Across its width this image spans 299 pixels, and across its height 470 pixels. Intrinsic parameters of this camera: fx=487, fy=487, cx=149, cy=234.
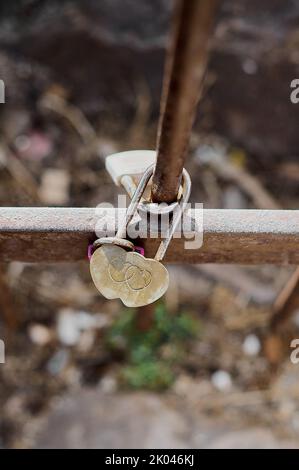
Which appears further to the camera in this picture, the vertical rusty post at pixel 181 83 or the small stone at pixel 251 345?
the small stone at pixel 251 345

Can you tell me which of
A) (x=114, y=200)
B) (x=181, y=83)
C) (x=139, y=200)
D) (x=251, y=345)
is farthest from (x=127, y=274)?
(x=114, y=200)

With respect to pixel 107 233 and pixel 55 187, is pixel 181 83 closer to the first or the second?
pixel 107 233

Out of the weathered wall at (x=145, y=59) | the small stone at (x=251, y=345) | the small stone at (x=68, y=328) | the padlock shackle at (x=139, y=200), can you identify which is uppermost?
the weathered wall at (x=145, y=59)

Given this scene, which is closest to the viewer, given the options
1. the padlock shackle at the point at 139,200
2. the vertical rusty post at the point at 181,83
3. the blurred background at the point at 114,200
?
the vertical rusty post at the point at 181,83

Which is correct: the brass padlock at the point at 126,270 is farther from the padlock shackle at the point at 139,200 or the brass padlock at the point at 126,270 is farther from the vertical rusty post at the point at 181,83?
the vertical rusty post at the point at 181,83

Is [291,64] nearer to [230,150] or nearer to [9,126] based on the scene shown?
[230,150]

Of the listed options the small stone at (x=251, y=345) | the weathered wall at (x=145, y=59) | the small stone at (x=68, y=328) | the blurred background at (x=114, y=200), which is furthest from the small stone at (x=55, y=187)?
the small stone at (x=251, y=345)

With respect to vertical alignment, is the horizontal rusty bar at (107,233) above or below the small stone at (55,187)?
below

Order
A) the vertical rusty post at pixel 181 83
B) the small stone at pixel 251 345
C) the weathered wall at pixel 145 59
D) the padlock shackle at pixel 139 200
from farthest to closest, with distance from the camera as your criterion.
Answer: the weathered wall at pixel 145 59 → the small stone at pixel 251 345 → the padlock shackle at pixel 139 200 → the vertical rusty post at pixel 181 83
